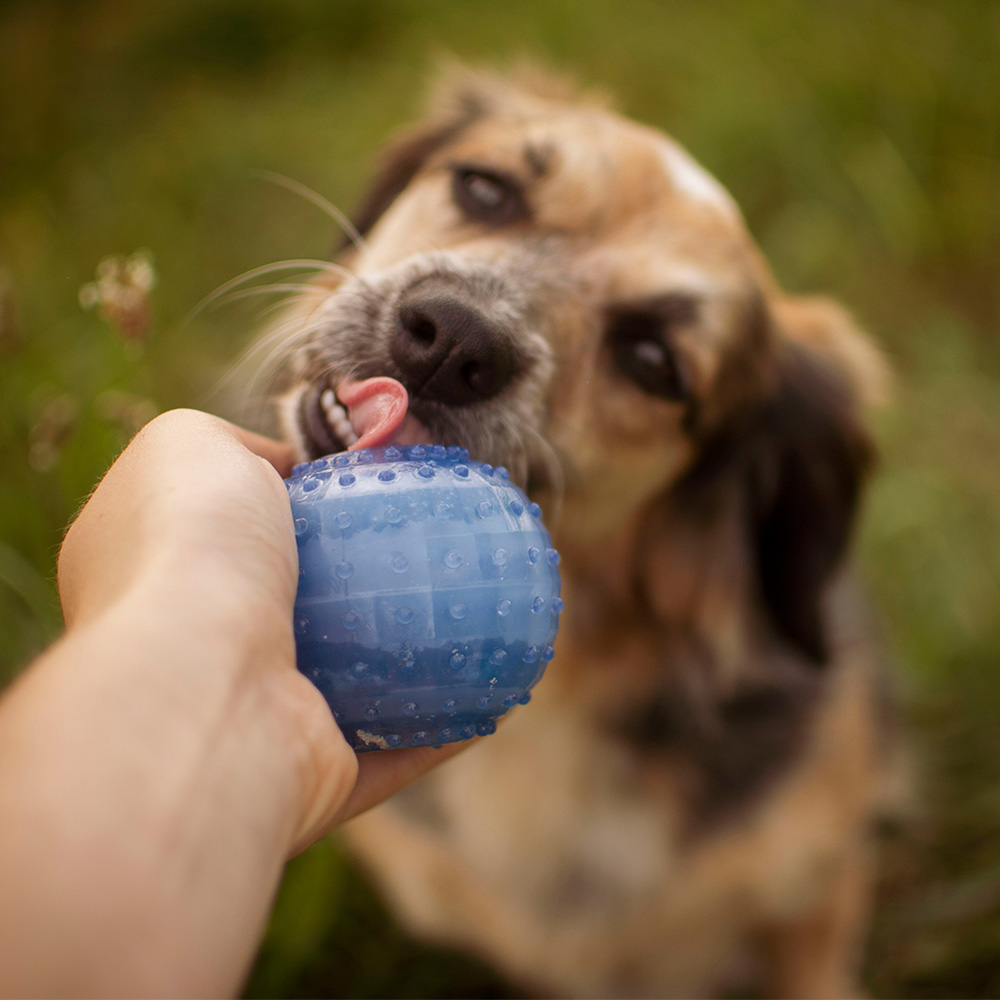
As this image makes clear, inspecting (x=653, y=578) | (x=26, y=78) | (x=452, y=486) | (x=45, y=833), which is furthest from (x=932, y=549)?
(x=26, y=78)

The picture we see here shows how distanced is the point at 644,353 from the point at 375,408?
76cm

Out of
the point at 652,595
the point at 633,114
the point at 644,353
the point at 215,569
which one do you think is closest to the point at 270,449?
the point at 215,569

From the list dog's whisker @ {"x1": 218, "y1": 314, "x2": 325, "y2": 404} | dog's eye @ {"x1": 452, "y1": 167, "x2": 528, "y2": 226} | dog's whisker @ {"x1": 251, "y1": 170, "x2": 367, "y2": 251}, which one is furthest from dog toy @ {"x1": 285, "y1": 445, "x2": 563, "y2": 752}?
dog's eye @ {"x1": 452, "y1": 167, "x2": 528, "y2": 226}

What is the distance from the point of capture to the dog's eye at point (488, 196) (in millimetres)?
1841

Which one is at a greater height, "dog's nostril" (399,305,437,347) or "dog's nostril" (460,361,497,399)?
"dog's nostril" (399,305,437,347)

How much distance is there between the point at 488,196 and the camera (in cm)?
186

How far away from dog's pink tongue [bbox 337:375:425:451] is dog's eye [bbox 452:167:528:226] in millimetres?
717

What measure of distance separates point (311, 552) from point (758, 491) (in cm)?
138

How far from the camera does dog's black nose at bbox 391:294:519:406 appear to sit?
1.35 m

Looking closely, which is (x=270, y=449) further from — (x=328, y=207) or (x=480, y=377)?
(x=328, y=207)

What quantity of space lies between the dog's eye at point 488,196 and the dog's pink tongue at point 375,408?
0.72 metres

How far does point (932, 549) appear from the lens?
3.41 metres

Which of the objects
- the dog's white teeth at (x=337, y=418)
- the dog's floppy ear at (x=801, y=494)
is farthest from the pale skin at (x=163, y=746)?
the dog's floppy ear at (x=801, y=494)

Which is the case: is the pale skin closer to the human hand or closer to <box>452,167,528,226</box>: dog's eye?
the human hand
